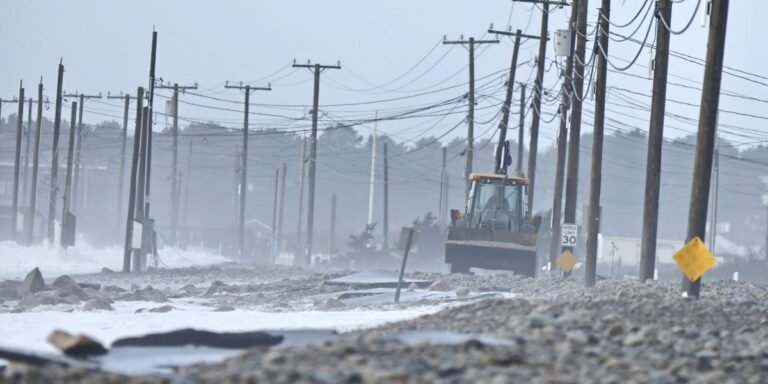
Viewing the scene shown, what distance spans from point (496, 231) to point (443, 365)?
101 ft

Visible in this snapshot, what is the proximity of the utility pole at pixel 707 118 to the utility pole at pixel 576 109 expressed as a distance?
14064mm

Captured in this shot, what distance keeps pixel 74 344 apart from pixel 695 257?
46.3 ft

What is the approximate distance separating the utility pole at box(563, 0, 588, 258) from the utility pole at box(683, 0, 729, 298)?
46.1 ft

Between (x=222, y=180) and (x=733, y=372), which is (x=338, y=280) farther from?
(x=222, y=180)

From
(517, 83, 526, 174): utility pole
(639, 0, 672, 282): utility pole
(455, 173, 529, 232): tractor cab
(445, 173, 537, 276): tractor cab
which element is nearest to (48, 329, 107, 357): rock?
(639, 0, 672, 282): utility pole

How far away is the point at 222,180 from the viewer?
160750mm

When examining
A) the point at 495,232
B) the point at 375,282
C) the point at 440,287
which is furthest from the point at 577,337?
the point at 495,232

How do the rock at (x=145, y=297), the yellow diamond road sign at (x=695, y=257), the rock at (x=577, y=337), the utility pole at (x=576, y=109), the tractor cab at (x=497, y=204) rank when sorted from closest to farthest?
the rock at (x=577, y=337) < the yellow diamond road sign at (x=695, y=257) < the rock at (x=145, y=297) < the utility pole at (x=576, y=109) < the tractor cab at (x=497, y=204)

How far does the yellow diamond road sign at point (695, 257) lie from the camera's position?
82.9ft

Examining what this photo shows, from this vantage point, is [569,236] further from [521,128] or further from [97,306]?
[521,128]

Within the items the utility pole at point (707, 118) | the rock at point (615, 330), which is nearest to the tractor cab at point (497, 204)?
the utility pole at point (707, 118)

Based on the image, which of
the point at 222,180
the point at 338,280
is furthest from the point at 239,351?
the point at 222,180

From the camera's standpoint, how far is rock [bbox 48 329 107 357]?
1386 centimetres

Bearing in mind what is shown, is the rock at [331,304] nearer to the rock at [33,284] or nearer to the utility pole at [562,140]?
the rock at [33,284]
